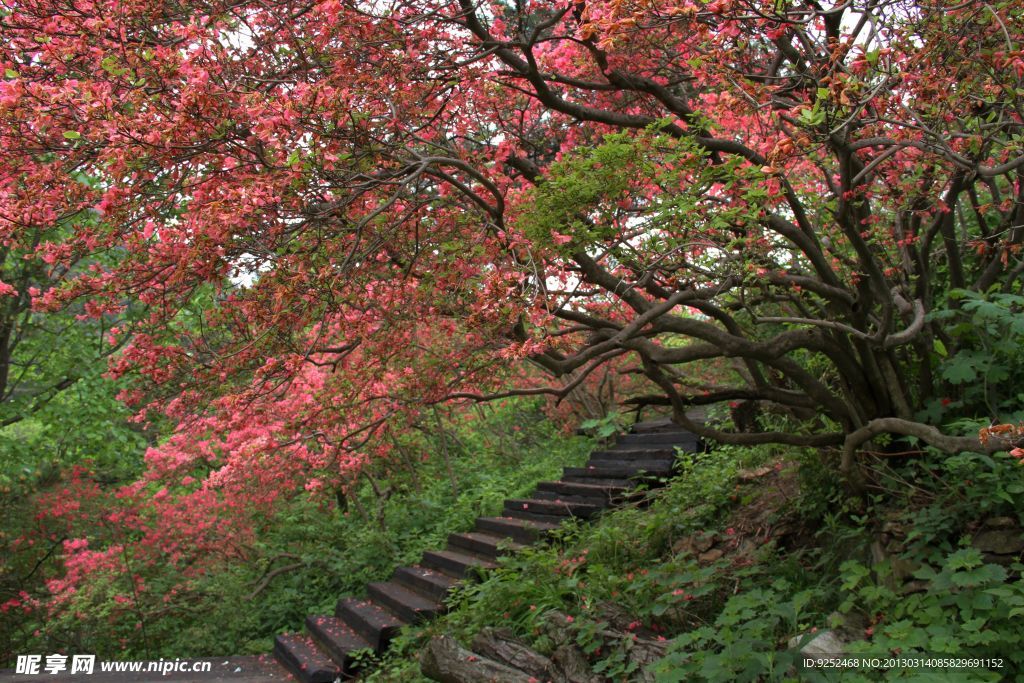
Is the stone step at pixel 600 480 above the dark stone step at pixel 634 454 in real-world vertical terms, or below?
below

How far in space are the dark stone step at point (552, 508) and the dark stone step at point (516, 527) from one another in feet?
0.54

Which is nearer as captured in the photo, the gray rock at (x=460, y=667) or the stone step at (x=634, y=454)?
the gray rock at (x=460, y=667)

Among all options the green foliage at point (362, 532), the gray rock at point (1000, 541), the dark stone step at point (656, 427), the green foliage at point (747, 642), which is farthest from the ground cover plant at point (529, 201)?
the green foliage at point (362, 532)

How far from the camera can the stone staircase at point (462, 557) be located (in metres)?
6.99

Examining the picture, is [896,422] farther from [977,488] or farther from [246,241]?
[246,241]

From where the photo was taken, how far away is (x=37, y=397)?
30.7 ft

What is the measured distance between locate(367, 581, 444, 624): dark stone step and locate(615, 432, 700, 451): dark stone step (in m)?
3.27

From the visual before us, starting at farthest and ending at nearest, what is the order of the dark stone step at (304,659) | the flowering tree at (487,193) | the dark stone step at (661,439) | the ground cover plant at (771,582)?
the dark stone step at (661,439) → the dark stone step at (304,659) → the flowering tree at (487,193) → the ground cover plant at (771,582)

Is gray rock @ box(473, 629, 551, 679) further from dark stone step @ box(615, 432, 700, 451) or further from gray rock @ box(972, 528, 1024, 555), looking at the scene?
dark stone step @ box(615, 432, 700, 451)

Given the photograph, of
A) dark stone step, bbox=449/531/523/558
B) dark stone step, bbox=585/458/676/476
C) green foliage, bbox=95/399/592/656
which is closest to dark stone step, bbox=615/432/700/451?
dark stone step, bbox=585/458/676/476

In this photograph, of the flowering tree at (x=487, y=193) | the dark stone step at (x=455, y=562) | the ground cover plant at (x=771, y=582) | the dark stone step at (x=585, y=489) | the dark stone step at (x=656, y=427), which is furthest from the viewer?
the dark stone step at (x=656, y=427)

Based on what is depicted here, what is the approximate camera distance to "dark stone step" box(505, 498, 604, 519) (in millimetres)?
7625

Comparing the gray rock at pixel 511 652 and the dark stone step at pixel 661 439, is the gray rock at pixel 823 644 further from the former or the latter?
the dark stone step at pixel 661 439

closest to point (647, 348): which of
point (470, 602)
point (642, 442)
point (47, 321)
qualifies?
point (470, 602)
